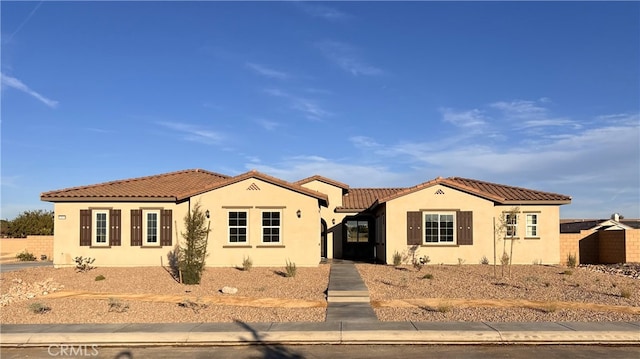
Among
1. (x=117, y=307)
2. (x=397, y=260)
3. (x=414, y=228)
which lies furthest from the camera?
(x=414, y=228)

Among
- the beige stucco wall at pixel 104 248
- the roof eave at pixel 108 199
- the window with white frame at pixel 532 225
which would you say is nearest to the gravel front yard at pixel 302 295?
the beige stucco wall at pixel 104 248

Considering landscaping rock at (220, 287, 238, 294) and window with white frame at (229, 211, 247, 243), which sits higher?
window with white frame at (229, 211, 247, 243)

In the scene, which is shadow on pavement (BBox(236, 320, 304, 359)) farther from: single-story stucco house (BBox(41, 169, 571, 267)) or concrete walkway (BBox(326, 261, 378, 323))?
single-story stucco house (BBox(41, 169, 571, 267))

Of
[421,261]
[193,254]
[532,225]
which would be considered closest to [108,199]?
[193,254]

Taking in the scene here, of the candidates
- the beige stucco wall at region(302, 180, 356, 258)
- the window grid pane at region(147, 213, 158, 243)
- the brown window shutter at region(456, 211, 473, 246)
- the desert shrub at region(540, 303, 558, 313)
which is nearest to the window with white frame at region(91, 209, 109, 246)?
the window grid pane at region(147, 213, 158, 243)

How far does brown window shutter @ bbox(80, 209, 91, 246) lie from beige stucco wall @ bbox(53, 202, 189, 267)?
0.15 metres

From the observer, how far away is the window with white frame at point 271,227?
2298cm

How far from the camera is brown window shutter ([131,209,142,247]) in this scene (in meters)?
23.2

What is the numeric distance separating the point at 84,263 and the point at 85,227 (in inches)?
59.3

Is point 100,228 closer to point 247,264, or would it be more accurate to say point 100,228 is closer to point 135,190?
point 135,190

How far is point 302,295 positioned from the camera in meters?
16.3

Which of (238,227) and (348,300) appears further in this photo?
(238,227)

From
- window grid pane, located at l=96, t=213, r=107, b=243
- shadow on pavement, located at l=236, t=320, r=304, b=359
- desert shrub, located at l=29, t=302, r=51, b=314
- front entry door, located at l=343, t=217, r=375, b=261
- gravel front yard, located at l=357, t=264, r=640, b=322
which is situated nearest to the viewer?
shadow on pavement, located at l=236, t=320, r=304, b=359

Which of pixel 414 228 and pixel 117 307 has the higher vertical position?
pixel 414 228
